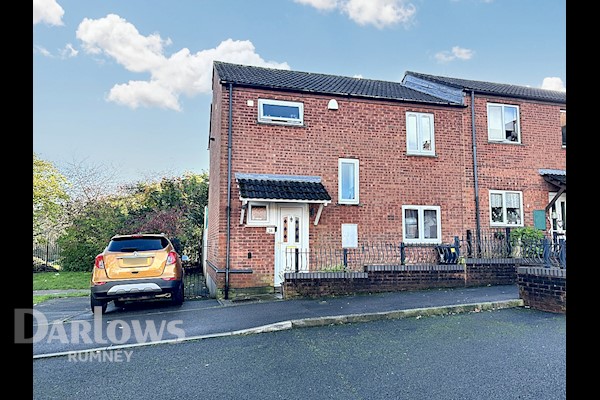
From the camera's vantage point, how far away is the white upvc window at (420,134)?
39.9ft

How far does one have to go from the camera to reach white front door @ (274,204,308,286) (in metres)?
10.3

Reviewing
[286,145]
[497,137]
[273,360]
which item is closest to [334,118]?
[286,145]

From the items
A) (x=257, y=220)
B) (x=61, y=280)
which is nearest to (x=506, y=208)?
(x=257, y=220)

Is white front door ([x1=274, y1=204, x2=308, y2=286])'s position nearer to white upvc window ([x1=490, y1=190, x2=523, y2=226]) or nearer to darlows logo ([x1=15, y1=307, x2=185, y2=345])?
darlows logo ([x1=15, y1=307, x2=185, y2=345])

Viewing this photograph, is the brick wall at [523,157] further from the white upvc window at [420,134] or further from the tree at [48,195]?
the tree at [48,195]

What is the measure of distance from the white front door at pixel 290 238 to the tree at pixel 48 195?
467 inches

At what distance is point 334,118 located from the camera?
1150 centimetres

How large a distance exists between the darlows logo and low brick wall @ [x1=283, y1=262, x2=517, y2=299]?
323 centimetres

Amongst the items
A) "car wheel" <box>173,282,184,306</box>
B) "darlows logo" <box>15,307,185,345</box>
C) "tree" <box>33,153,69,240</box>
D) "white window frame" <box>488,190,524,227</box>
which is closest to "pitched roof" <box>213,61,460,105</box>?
"white window frame" <box>488,190,524,227</box>

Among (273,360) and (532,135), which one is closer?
(273,360)

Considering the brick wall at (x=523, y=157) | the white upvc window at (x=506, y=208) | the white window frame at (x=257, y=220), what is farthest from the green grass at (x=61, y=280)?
the white upvc window at (x=506, y=208)
